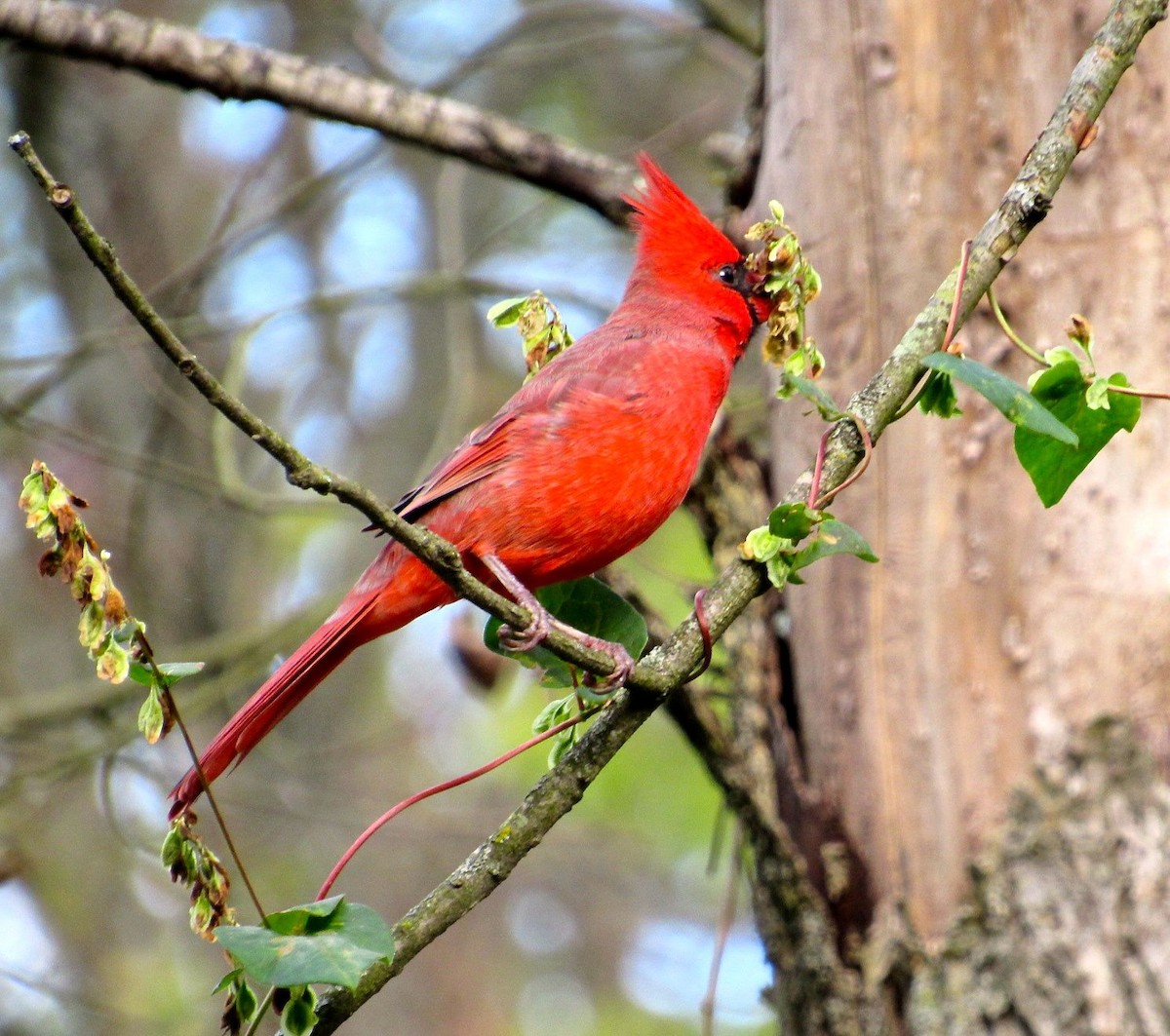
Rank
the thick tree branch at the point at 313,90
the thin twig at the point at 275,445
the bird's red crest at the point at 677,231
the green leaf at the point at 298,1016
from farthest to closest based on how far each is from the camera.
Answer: the thick tree branch at the point at 313,90, the bird's red crest at the point at 677,231, the green leaf at the point at 298,1016, the thin twig at the point at 275,445

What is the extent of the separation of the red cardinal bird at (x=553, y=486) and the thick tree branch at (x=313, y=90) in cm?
104

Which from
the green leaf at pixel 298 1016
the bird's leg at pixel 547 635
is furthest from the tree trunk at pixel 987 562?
the green leaf at pixel 298 1016

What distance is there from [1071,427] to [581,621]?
0.96m

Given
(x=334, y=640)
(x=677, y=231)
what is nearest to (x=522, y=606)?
(x=334, y=640)

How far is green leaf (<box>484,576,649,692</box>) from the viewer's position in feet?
7.97

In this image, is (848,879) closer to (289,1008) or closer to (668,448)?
(668,448)

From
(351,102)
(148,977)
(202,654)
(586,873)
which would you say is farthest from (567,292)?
(586,873)

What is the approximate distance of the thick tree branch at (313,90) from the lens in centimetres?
400

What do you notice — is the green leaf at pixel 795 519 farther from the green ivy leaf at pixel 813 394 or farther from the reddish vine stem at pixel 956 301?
the reddish vine stem at pixel 956 301

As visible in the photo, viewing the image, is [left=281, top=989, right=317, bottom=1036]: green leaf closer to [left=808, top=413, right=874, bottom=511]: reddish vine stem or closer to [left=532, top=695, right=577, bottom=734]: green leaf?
[left=532, top=695, right=577, bottom=734]: green leaf

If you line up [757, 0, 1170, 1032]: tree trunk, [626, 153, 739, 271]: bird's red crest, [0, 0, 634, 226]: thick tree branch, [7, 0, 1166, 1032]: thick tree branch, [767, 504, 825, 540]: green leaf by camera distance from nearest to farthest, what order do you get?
1. [767, 504, 825, 540]: green leaf
2. [7, 0, 1166, 1032]: thick tree branch
3. [757, 0, 1170, 1032]: tree trunk
4. [626, 153, 739, 271]: bird's red crest
5. [0, 0, 634, 226]: thick tree branch

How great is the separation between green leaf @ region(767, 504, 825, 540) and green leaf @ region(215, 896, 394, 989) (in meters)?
0.76

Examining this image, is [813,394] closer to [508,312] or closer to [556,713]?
[556,713]

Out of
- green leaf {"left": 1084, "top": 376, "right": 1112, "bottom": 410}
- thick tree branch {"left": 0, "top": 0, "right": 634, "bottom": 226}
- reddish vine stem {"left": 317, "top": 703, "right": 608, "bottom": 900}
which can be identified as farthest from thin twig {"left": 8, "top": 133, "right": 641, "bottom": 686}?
thick tree branch {"left": 0, "top": 0, "right": 634, "bottom": 226}
